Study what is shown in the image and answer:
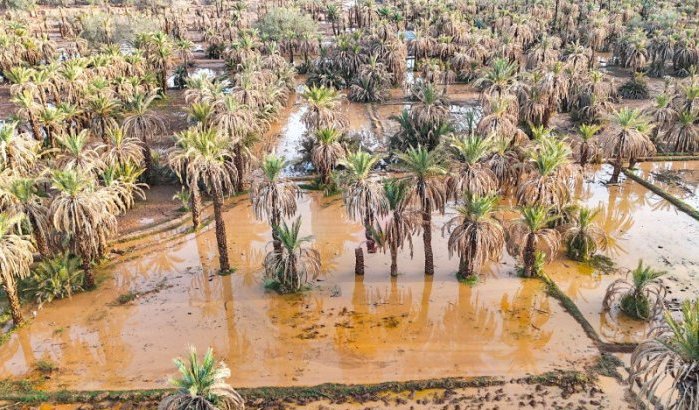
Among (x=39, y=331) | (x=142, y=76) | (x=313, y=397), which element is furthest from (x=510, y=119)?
(x=142, y=76)

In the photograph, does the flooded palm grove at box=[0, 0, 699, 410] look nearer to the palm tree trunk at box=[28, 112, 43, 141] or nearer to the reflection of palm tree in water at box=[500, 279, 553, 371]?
the reflection of palm tree in water at box=[500, 279, 553, 371]

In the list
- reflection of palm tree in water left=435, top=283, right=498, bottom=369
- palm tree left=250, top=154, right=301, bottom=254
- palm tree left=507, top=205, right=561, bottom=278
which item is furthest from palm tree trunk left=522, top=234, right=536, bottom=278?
palm tree left=250, top=154, right=301, bottom=254

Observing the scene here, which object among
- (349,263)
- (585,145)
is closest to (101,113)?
(349,263)

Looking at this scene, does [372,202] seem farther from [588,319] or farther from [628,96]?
[628,96]

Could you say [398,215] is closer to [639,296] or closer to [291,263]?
[291,263]

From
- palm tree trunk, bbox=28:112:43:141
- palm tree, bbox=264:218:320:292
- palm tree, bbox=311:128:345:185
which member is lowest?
palm tree, bbox=264:218:320:292

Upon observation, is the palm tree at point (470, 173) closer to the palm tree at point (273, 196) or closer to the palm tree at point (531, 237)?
the palm tree at point (531, 237)
